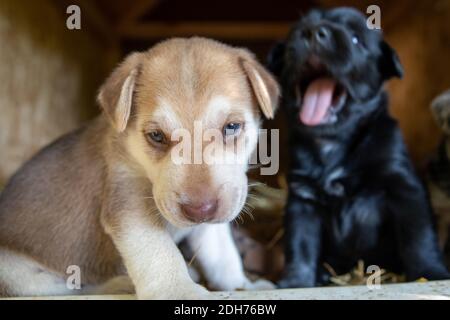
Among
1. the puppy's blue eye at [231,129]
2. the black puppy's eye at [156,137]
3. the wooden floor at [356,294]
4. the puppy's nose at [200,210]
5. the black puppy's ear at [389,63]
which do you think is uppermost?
the black puppy's ear at [389,63]

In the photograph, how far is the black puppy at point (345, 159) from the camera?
3.47m

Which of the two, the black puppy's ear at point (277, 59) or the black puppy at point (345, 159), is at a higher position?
the black puppy's ear at point (277, 59)

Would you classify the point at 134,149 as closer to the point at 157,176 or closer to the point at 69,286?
the point at 157,176

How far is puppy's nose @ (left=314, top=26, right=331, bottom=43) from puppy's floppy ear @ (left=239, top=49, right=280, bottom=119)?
1.79 ft

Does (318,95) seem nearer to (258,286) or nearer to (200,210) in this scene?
(258,286)

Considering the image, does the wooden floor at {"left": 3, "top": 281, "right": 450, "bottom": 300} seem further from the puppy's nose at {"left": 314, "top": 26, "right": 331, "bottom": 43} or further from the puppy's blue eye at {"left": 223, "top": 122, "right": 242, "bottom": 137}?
the puppy's nose at {"left": 314, "top": 26, "right": 331, "bottom": 43}

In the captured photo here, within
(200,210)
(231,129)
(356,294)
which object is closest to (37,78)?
(231,129)

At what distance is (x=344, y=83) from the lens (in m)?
3.49

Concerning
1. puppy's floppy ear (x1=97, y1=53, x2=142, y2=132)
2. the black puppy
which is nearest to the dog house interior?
the black puppy

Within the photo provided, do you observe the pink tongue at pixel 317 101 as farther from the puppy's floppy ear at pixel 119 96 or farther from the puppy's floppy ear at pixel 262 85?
the puppy's floppy ear at pixel 119 96

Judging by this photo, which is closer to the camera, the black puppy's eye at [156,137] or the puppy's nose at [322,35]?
the black puppy's eye at [156,137]

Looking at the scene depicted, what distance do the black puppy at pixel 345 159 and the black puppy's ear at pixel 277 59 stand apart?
116 millimetres

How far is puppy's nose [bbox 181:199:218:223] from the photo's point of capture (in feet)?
8.09

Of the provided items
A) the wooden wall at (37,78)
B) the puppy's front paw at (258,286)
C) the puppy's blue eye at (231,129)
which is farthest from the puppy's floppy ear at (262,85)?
the wooden wall at (37,78)
